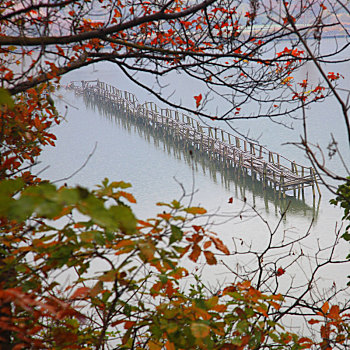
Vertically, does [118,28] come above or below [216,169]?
below

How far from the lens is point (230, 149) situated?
15398mm

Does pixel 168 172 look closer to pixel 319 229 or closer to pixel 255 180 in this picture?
pixel 255 180

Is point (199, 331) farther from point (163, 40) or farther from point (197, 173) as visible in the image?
point (197, 173)

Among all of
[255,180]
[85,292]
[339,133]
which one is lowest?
[85,292]

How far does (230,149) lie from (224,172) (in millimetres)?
1079

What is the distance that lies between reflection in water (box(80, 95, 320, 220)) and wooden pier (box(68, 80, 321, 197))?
0.16 meters

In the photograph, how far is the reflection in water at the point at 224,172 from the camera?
12077 millimetres

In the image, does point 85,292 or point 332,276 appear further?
point 332,276

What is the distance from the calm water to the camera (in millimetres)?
9469

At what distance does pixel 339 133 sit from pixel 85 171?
32.4ft

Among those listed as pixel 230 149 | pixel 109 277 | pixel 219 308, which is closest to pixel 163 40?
pixel 219 308

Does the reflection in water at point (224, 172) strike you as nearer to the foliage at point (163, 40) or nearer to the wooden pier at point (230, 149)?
the wooden pier at point (230, 149)

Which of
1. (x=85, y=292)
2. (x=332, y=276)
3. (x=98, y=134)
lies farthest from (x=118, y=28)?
(x=98, y=134)

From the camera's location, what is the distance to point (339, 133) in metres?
16.8
